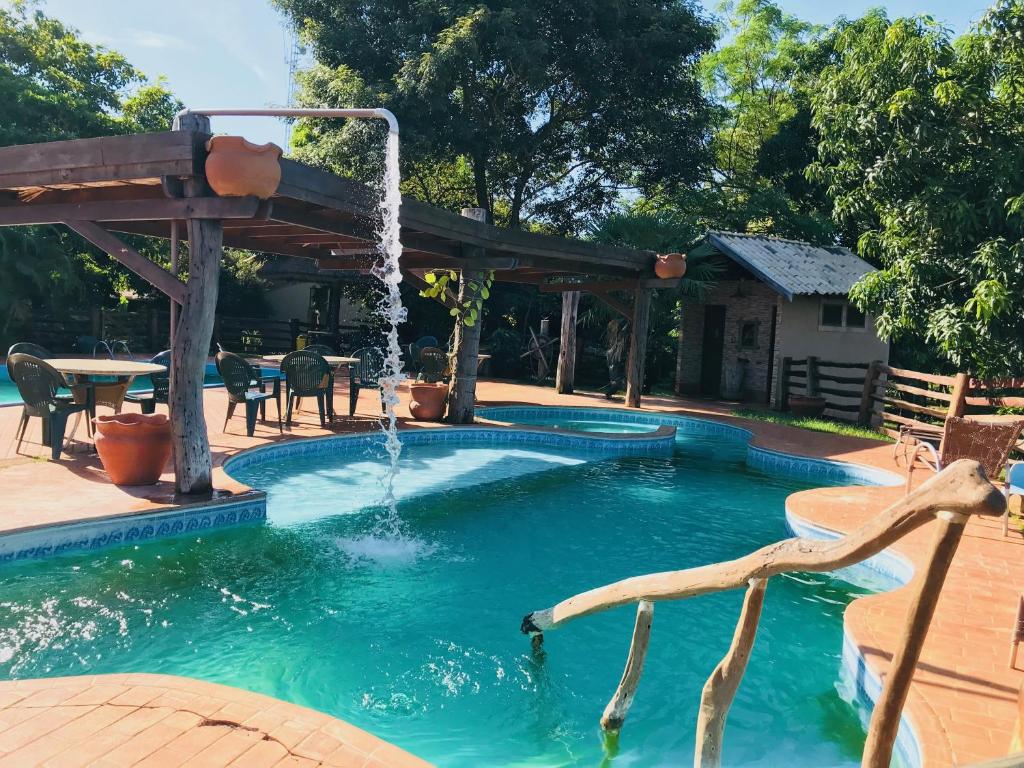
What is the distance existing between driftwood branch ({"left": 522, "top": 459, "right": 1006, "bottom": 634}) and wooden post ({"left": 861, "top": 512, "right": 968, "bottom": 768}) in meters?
0.05

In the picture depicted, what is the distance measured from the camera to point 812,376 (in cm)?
1595

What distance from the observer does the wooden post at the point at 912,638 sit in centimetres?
173

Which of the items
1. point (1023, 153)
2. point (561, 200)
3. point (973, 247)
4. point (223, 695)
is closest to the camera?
point (223, 695)

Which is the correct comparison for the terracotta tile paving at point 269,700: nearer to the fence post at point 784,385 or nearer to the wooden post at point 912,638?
the wooden post at point 912,638

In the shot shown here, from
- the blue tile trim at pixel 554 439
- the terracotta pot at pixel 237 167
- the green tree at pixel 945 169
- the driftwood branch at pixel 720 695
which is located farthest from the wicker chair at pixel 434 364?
the driftwood branch at pixel 720 695

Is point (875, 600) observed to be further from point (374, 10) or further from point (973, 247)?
point (374, 10)

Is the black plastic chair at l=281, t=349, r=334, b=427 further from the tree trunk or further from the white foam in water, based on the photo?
the white foam in water

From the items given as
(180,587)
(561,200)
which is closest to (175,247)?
(180,587)

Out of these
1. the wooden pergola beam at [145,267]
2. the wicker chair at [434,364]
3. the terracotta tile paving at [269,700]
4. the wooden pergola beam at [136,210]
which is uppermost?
the wooden pergola beam at [136,210]

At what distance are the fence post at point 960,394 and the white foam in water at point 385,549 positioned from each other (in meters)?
8.71

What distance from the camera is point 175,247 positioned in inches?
276

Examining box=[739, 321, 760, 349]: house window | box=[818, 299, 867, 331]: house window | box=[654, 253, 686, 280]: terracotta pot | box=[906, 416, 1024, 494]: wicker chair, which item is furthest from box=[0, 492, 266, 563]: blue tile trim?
box=[818, 299, 867, 331]: house window

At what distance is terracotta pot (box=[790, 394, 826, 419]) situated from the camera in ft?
50.6

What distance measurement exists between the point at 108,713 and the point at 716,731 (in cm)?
243
